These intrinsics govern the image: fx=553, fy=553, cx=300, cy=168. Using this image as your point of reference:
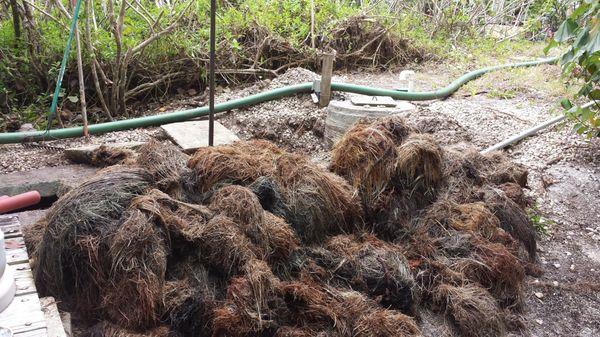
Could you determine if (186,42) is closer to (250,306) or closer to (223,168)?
(223,168)

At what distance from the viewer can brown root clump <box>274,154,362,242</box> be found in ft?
10.3

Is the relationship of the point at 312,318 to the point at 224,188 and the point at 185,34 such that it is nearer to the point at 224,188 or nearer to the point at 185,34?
the point at 224,188

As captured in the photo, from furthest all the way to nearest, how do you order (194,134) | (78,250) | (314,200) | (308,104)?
1. (308,104)
2. (194,134)
3. (314,200)
4. (78,250)

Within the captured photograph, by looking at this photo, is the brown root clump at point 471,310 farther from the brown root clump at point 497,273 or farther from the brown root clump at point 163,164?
Answer: the brown root clump at point 163,164

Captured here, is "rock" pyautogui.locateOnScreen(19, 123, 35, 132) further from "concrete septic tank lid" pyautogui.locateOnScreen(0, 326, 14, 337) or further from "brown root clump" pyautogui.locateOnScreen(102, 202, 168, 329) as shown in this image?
"concrete septic tank lid" pyautogui.locateOnScreen(0, 326, 14, 337)

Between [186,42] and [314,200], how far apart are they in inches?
147

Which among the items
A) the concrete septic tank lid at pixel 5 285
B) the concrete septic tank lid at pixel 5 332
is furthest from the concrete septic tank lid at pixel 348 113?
the concrete septic tank lid at pixel 5 332

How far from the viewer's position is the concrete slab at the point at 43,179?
397cm

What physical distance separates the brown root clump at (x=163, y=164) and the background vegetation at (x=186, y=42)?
2.27 metres

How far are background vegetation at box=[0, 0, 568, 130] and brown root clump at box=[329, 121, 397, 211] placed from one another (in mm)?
2670

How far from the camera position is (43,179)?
162 inches

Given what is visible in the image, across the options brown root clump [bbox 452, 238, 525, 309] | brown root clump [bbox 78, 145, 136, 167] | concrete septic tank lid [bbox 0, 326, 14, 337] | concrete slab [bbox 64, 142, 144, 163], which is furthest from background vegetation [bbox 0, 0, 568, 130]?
concrete septic tank lid [bbox 0, 326, 14, 337]

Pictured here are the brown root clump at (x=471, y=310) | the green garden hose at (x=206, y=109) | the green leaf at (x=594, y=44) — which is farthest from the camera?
the green garden hose at (x=206, y=109)

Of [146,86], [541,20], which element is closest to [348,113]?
[146,86]
